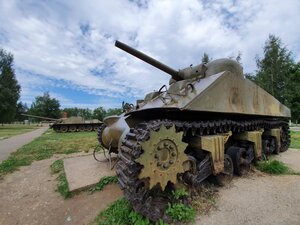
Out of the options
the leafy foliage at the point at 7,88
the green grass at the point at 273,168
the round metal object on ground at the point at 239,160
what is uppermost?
the leafy foliage at the point at 7,88

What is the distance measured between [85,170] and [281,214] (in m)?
4.58

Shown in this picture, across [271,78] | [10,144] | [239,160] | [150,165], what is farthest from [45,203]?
[271,78]

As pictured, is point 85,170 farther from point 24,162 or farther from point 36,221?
point 24,162

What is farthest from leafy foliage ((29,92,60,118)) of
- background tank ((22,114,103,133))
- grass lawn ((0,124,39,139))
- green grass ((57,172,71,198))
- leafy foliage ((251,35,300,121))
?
green grass ((57,172,71,198))

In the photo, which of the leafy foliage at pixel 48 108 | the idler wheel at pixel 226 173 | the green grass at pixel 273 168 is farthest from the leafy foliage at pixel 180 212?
the leafy foliage at pixel 48 108

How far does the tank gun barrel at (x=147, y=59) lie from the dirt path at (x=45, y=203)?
9.46 ft

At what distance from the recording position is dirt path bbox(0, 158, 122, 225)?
12.5 feet

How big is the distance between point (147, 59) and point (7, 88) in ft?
138

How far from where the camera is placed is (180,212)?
3.47 meters

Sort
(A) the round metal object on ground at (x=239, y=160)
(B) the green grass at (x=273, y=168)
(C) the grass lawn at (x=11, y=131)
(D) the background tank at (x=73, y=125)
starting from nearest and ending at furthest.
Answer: (A) the round metal object on ground at (x=239, y=160), (B) the green grass at (x=273, y=168), (C) the grass lawn at (x=11, y=131), (D) the background tank at (x=73, y=125)

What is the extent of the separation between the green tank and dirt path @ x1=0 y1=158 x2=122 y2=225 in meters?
0.96

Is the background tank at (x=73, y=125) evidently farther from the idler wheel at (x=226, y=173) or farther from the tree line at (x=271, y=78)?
the idler wheel at (x=226, y=173)

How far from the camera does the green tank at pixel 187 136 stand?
3344 mm

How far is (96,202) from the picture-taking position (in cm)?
432
